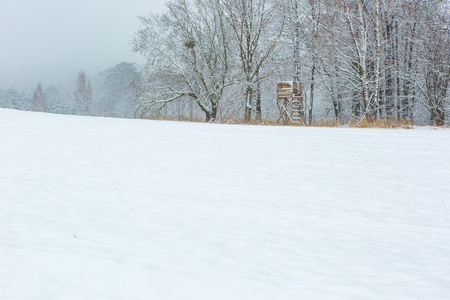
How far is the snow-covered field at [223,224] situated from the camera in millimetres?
2730

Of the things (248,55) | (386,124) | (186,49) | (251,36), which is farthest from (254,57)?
(386,124)

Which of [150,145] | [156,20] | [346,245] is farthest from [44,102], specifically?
[346,245]

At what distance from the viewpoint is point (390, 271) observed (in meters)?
3.02

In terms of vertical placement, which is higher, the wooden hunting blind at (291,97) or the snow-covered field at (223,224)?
the wooden hunting blind at (291,97)

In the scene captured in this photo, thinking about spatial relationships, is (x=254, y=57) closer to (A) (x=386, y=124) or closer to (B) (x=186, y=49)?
(B) (x=186, y=49)

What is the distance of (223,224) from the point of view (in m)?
4.11

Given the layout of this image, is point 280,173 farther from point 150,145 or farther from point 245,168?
point 150,145

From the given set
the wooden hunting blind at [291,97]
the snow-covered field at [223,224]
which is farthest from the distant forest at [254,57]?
the snow-covered field at [223,224]

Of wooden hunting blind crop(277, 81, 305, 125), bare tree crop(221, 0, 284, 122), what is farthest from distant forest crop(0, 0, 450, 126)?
wooden hunting blind crop(277, 81, 305, 125)

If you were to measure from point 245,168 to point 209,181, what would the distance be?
4.00ft

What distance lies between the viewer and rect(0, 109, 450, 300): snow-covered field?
2730mm

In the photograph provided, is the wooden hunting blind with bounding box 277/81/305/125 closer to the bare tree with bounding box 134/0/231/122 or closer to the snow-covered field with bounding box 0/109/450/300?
the bare tree with bounding box 134/0/231/122

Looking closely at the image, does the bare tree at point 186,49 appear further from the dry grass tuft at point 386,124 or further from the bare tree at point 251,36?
the dry grass tuft at point 386,124

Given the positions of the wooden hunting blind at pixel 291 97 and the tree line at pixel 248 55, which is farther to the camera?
the tree line at pixel 248 55
